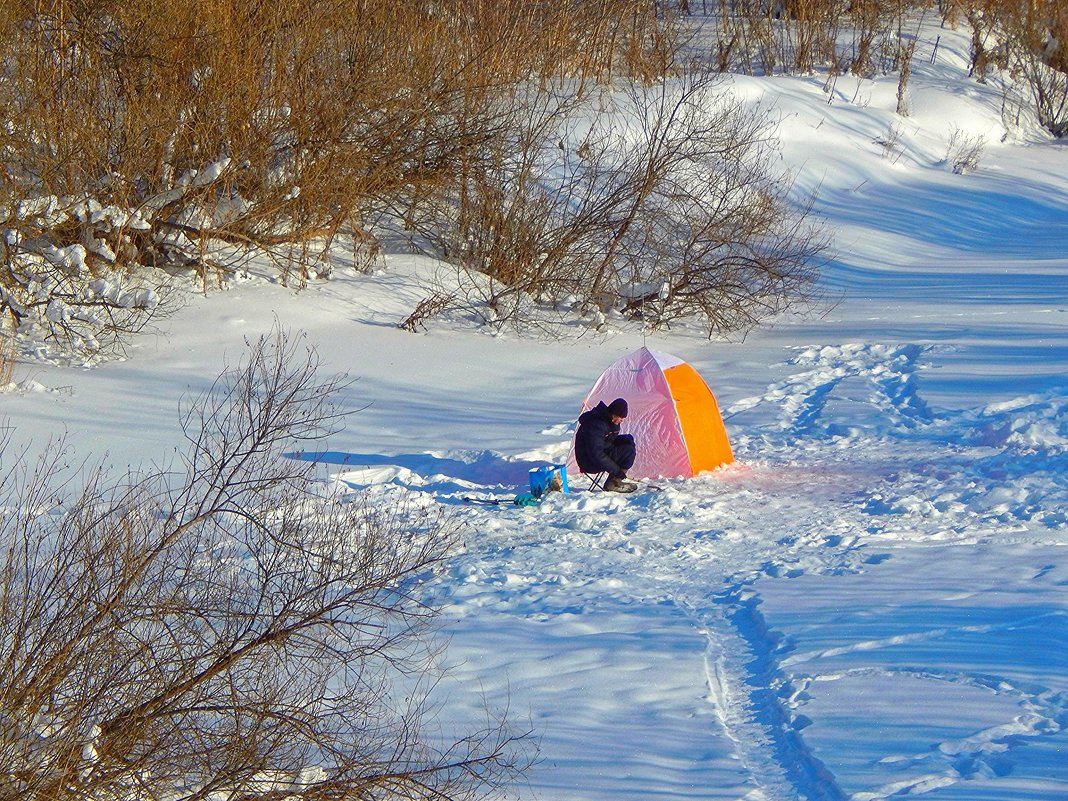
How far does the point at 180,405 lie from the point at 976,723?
26.9 feet

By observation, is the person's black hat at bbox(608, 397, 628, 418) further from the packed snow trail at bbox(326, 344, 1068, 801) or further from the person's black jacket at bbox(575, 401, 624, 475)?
the packed snow trail at bbox(326, 344, 1068, 801)

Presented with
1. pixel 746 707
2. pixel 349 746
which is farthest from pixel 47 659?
pixel 746 707

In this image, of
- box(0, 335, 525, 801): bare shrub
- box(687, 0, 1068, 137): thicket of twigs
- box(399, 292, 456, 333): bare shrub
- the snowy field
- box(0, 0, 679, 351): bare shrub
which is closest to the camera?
box(0, 335, 525, 801): bare shrub

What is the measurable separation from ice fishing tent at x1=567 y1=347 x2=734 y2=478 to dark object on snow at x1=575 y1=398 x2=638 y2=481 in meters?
0.62

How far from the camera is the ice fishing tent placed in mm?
10281

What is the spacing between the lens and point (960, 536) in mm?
8547

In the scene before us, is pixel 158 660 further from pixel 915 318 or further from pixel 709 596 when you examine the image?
pixel 915 318

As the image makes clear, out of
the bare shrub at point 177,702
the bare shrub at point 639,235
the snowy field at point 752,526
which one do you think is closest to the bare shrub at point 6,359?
the snowy field at point 752,526

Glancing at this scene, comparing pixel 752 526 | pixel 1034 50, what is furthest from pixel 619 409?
pixel 1034 50

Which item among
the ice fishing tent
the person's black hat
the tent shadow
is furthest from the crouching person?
the tent shadow

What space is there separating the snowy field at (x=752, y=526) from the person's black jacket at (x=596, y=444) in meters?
0.26

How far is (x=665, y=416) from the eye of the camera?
1040 cm

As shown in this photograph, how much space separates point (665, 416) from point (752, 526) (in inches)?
66.0

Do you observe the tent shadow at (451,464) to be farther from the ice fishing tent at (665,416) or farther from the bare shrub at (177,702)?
the bare shrub at (177,702)
